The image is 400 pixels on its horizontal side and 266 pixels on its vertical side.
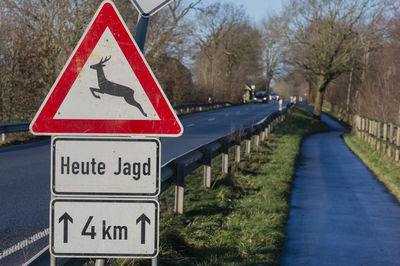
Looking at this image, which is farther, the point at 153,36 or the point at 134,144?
the point at 153,36

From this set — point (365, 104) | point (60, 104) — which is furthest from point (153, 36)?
point (60, 104)

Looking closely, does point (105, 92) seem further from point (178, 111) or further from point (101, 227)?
point (178, 111)

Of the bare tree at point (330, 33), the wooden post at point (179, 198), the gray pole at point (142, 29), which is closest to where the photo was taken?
the gray pole at point (142, 29)

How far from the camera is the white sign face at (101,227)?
292 cm

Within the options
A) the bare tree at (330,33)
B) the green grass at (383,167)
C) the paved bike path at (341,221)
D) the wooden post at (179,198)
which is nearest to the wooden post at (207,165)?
the paved bike path at (341,221)

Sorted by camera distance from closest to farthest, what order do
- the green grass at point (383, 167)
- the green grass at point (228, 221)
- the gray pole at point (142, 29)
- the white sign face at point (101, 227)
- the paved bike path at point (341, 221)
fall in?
the white sign face at point (101, 227), the gray pole at point (142, 29), the green grass at point (228, 221), the paved bike path at point (341, 221), the green grass at point (383, 167)

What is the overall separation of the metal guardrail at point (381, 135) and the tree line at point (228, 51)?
40.5 inches

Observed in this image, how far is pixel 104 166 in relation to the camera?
2953 millimetres

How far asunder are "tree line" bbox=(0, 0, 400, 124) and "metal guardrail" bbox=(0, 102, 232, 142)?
137cm

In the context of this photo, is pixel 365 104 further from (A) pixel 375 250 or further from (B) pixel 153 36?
(A) pixel 375 250

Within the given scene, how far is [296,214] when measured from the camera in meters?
8.61

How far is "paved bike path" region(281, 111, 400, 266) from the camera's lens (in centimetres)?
627

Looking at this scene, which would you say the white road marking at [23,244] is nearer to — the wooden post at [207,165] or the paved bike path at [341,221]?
the paved bike path at [341,221]

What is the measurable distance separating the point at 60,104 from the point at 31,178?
7.49 meters
